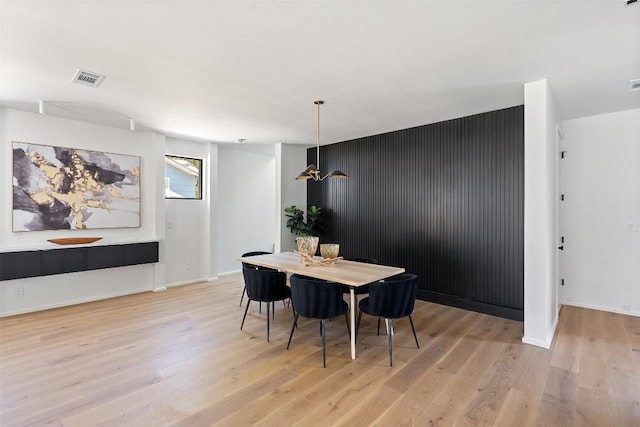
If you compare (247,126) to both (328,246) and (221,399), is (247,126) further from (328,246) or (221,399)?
(221,399)

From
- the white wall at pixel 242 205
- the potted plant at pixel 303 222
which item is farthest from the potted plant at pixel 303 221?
the white wall at pixel 242 205

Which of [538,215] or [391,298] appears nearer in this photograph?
[391,298]

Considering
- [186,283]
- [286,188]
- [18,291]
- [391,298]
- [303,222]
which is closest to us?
[391,298]

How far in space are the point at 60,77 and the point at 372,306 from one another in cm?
375

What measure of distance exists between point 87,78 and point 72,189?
85.7 inches

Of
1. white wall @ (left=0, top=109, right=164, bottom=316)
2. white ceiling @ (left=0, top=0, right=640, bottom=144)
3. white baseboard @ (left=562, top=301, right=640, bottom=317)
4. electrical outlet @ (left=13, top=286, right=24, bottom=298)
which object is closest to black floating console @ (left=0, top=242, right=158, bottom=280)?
white wall @ (left=0, top=109, right=164, bottom=316)

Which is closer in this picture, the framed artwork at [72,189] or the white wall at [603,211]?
the white wall at [603,211]

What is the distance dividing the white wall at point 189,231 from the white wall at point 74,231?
1.12ft

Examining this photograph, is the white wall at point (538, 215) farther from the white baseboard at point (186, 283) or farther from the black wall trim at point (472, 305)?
the white baseboard at point (186, 283)

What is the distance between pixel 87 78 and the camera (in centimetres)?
301

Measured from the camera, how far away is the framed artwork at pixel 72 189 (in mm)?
4094

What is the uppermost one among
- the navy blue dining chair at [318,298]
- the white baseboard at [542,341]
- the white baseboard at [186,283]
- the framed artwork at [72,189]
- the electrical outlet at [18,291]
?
the framed artwork at [72,189]

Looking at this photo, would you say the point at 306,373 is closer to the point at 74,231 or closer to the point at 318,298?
the point at 318,298

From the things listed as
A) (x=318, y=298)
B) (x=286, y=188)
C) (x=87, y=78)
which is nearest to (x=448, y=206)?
(x=318, y=298)
